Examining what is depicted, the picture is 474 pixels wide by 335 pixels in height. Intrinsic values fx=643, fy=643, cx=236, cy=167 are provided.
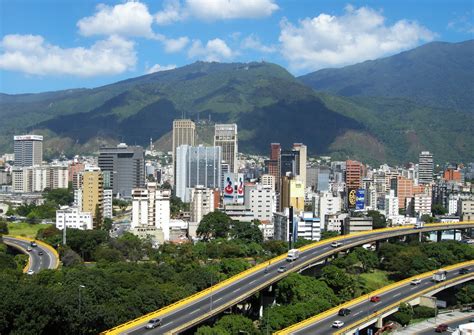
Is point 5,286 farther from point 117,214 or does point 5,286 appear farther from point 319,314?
point 117,214

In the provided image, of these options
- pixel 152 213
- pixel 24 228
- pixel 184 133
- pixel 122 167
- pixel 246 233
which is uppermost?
pixel 184 133

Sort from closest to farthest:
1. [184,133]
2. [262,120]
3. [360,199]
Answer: [360,199]
[184,133]
[262,120]

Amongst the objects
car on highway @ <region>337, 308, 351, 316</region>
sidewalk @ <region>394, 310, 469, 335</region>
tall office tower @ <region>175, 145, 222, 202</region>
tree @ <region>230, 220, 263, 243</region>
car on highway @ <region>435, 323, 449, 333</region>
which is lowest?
sidewalk @ <region>394, 310, 469, 335</region>

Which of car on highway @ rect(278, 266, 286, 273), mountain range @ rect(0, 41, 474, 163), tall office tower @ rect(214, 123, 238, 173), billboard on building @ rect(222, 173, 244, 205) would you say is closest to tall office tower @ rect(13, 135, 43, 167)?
tall office tower @ rect(214, 123, 238, 173)

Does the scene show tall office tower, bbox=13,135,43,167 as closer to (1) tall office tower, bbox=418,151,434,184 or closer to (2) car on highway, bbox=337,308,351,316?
(1) tall office tower, bbox=418,151,434,184

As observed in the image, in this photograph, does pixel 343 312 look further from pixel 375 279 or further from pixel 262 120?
pixel 262 120

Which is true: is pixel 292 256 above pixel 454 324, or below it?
above

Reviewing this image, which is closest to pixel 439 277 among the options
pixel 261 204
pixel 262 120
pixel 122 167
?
pixel 261 204
